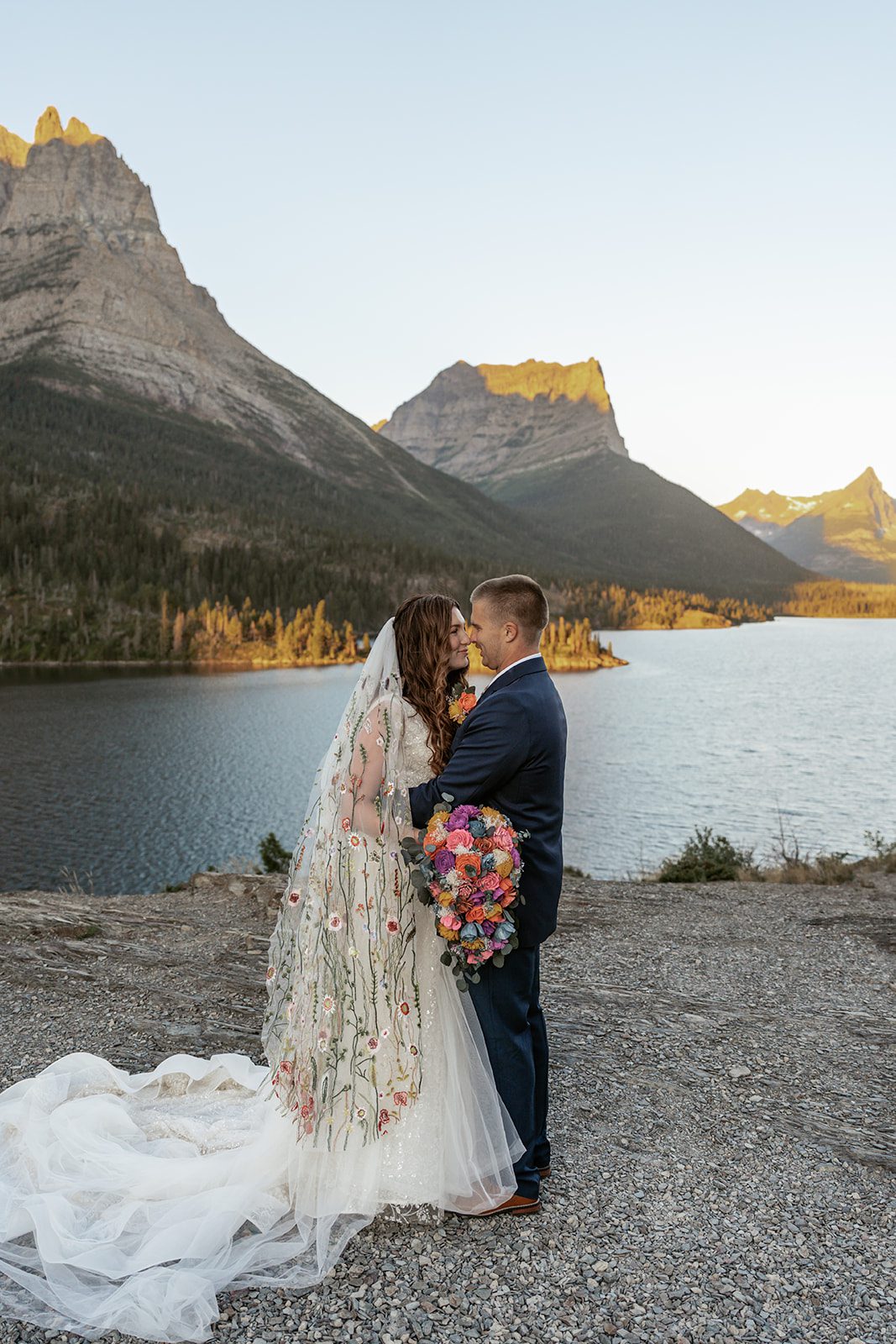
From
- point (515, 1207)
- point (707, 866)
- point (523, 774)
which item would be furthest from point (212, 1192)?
point (707, 866)

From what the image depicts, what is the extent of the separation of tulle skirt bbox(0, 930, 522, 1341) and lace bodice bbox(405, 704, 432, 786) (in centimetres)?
80

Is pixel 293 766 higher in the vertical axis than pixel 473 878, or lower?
lower

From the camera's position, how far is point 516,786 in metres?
4.03

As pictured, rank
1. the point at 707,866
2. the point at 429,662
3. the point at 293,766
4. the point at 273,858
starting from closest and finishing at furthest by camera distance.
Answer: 1. the point at 429,662
2. the point at 707,866
3. the point at 273,858
4. the point at 293,766

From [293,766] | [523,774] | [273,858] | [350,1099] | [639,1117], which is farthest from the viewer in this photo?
[293,766]

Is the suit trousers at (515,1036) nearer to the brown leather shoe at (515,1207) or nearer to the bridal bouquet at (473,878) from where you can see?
the brown leather shoe at (515,1207)

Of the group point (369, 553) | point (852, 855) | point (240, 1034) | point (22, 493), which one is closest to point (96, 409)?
point (22, 493)

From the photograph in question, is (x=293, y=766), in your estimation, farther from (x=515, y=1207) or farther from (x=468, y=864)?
(x=468, y=864)

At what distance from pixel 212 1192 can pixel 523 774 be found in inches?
95.8

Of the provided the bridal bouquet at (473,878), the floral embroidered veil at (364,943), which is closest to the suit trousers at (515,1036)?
the bridal bouquet at (473,878)

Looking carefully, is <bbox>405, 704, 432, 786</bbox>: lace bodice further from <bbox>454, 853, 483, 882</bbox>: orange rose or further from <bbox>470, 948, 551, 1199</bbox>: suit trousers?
<bbox>470, 948, 551, 1199</bbox>: suit trousers

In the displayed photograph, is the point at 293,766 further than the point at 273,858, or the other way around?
the point at 293,766

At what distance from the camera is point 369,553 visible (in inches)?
5428

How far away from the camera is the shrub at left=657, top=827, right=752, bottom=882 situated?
1658 cm
